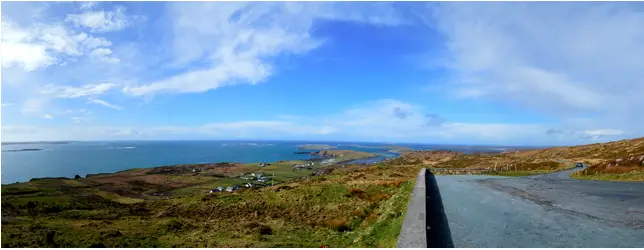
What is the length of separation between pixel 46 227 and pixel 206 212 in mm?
9575

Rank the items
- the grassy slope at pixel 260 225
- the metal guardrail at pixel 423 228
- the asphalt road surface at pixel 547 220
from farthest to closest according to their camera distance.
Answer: the grassy slope at pixel 260 225
the asphalt road surface at pixel 547 220
the metal guardrail at pixel 423 228

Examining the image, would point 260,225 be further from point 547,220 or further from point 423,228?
point 547,220

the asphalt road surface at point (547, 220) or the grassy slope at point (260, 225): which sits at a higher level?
the asphalt road surface at point (547, 220)

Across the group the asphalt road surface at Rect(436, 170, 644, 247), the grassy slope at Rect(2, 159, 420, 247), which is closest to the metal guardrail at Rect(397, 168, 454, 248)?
the asphalt road surface at Rect(436, 170, 644, 247)

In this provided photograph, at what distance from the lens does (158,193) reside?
86.6 m

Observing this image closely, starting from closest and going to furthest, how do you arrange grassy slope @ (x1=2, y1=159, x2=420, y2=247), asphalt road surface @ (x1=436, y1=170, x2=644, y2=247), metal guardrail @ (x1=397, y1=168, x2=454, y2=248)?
metal guardrail @ (x1=397, y1=168, x2=454, y2=248), asphalt road surface @ (x1=436, y1=170, x2=644, y2=247), grassy slope @ (x1=2, y1=159, x2=420, y2=247)

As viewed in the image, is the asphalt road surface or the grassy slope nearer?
the asphalt road surface

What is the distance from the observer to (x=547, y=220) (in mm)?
12039

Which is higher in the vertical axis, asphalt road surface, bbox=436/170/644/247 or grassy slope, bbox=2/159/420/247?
asphalt road surface, bbox=436/170/644/247

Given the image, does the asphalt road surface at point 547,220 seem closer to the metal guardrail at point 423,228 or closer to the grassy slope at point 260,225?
the metal guardrail at point 423,228

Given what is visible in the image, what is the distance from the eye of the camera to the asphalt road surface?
9586 mm

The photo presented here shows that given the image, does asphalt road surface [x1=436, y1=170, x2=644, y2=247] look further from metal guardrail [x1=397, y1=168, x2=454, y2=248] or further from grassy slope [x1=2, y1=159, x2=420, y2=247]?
grassy slope [x1=2, y1=159, x2=420, y2=247]

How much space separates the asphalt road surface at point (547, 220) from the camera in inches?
377

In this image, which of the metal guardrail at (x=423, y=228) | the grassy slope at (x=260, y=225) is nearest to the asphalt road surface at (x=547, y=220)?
the metal guardrail at (x=423, y=228)
